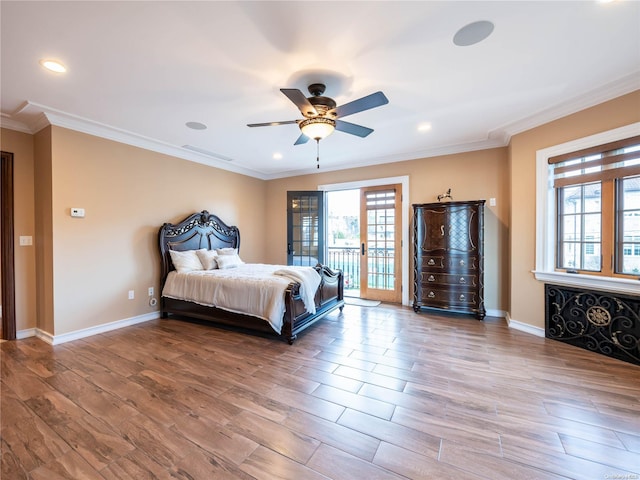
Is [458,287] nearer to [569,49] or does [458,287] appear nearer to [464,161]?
[464,161]

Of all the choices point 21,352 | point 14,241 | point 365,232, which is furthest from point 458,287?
point 14,241

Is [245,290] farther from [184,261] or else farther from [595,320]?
[595,320]

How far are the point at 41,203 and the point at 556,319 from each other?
252 inches

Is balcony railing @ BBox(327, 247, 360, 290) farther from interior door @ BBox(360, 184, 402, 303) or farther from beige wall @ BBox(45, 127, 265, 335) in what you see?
beige wall @ BBox(45, 127, 265, 335)

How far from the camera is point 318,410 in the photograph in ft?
6.60

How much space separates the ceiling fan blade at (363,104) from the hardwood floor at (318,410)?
7.78ft

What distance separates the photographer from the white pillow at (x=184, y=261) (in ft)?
13.8

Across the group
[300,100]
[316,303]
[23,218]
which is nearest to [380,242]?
[316,303]

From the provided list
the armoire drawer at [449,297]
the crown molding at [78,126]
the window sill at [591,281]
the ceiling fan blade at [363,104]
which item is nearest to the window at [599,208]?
the window sill at [591,281]

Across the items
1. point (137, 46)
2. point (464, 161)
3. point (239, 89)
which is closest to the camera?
point (137, 46)

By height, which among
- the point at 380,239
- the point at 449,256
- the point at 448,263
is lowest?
the point at 448,263

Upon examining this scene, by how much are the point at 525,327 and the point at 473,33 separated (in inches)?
137

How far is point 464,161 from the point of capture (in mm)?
4500

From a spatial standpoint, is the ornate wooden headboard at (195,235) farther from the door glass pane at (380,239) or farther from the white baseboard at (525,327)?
the white baseboard at (525,327)
